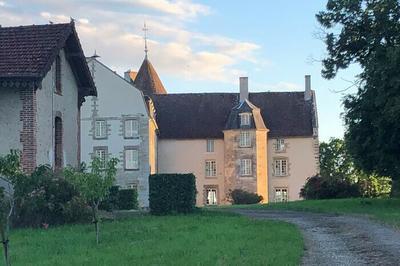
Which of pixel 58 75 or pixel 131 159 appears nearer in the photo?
pixel 58 75

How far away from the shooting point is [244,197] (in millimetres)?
64000

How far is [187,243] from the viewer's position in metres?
16.1

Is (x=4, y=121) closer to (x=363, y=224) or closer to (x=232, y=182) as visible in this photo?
(x=363, y=224)

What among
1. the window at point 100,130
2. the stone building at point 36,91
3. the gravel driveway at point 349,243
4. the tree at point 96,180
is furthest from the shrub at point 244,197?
the tree at point 96,180

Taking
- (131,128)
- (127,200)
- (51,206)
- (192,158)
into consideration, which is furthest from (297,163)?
(51,206)

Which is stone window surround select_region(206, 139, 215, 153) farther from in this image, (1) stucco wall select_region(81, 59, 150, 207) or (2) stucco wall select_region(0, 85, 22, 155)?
(2) stucco wall select_region(0, 85, 22, 155)

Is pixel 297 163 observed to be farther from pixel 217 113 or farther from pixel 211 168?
pixel 217 113

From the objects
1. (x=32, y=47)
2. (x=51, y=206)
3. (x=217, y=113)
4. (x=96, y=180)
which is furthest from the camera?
(x=217, y=113)

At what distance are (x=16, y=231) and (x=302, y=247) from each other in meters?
10.3

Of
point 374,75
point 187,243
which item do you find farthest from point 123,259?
point 374,75

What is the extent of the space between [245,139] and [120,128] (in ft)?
40.7

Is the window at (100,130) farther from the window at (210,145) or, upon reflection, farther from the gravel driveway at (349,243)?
the gravel driveway at (349,243)

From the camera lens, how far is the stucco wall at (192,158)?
68.9 m

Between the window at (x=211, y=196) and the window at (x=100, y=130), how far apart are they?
12.6 metres
